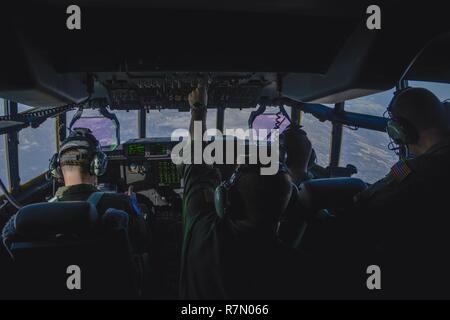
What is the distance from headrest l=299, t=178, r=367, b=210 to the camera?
3.34ft

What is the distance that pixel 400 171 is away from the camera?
1071mm

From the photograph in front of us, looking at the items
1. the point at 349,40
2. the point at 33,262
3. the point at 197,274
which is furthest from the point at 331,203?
the point at 33,262

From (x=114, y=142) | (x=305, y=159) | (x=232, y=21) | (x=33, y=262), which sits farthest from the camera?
(x=114, y=142)

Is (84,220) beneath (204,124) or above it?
beneath

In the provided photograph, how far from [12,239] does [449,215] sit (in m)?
1.53

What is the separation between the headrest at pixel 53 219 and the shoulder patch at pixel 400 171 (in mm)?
1087

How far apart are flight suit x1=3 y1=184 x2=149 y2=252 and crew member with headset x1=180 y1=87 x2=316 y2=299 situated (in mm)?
603

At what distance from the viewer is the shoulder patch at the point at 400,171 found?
1051 mm

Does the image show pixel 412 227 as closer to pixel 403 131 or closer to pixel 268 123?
pixel 403 131

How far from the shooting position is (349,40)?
1.39 metres

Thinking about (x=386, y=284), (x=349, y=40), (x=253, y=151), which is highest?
(x=349, y=40)

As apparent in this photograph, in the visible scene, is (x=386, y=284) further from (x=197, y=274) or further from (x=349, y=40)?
(x=349, y=40)

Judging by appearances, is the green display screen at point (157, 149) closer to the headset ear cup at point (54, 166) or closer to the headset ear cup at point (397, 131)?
the headset ear cup at point (54, 166)
